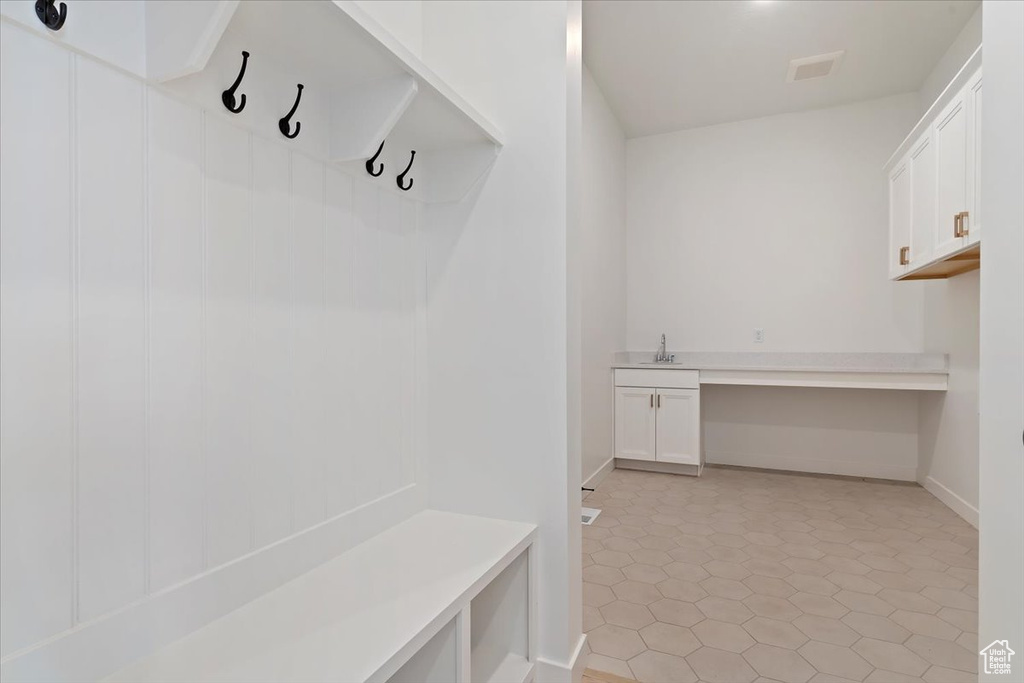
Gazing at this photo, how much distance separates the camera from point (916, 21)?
3.03 m

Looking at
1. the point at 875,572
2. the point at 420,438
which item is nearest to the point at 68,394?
the point at 420,438

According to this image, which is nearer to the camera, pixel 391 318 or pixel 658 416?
pixel 391 318

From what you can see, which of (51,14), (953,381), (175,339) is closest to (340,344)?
(175,339)

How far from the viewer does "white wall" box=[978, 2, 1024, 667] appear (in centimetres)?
108

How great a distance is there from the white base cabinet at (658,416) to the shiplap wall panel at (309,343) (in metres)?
3.13

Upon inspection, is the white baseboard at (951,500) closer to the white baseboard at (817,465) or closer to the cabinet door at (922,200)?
the white baseboard at (817,465)

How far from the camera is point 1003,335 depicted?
113 cm

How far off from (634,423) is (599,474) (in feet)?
1.77

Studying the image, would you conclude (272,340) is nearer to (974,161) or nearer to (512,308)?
(512,308)

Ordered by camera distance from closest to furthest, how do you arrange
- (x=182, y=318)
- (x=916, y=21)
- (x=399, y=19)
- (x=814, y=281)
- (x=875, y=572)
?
(x=182, y=318) → (x=399, y=19) → (x=875, y=572) → (x=916, y=21) → (x=814, y=281)

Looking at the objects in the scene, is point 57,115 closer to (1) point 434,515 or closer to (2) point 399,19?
(2) point 399,19

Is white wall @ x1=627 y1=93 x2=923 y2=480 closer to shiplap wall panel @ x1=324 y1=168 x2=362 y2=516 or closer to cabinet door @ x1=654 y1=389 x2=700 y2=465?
cabinet door @ x1=654 y1=389 x2=700 y2=465

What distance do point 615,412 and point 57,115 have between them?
3794mm

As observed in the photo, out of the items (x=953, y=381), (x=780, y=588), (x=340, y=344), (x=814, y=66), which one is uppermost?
(x=814, y=66)
